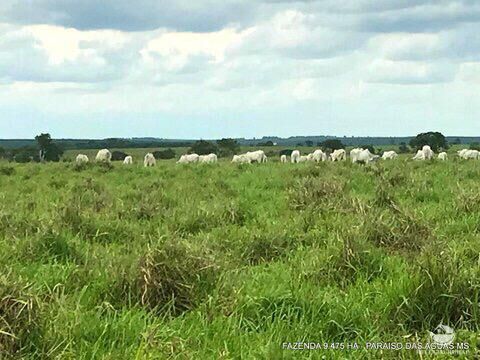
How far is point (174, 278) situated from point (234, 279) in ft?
1.82

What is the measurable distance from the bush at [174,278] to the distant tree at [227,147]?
192 feet

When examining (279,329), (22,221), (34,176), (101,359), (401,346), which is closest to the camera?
(101,359)

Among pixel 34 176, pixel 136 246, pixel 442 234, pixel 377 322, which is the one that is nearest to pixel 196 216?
pixel 136 246

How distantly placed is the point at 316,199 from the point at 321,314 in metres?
5.49

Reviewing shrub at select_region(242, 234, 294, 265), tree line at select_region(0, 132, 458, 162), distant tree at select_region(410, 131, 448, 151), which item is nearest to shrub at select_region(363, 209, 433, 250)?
shrub at select_region(242, 234, 294, 265)

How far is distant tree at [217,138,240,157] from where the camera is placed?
6478cm

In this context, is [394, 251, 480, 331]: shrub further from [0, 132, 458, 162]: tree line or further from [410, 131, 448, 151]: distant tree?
[410, 131, 448, 151]: distant tree

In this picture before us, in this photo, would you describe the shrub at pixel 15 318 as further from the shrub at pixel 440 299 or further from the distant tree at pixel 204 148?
the distant tree at pixel 204 148

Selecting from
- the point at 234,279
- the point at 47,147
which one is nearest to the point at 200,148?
the point at 47,147

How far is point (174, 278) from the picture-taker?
516 centimetres

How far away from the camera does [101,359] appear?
3.82 meters

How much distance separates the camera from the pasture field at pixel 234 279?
409 centimetres

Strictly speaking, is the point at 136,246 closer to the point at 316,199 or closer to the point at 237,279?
the point at 237,279

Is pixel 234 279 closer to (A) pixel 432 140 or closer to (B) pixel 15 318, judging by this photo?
(B) pixel 15 318
